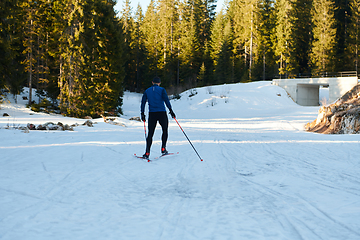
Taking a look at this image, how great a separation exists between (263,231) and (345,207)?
53.8 inches

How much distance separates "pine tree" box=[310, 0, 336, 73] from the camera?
41.8 meters

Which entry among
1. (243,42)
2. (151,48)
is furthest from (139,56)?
(243,42)

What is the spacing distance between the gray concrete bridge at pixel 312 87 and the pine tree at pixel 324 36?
11.6 metres

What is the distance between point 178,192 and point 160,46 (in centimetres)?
5510

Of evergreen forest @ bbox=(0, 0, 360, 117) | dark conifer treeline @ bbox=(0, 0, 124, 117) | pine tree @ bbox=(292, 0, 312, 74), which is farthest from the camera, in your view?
pine tree @ bbox=(292, 0, 312, 74)

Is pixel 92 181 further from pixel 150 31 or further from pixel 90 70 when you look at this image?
pixel 150 31

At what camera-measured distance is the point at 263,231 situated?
2.81m

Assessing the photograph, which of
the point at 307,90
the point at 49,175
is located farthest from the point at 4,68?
the point at 307,90

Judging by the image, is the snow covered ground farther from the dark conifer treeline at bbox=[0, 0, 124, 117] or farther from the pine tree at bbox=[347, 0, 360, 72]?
the pine tree at bbox=[347, 0, 360, 72]

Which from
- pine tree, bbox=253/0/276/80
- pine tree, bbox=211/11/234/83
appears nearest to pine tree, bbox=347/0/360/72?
pine tree, bbox=253/0/276/80

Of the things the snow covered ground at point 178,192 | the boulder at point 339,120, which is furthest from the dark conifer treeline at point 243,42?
the snow covered ground at point 178,192

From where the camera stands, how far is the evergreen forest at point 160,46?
1891 cm

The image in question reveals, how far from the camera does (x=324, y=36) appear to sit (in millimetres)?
42312

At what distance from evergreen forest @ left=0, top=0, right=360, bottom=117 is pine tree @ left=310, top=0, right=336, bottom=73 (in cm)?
15
